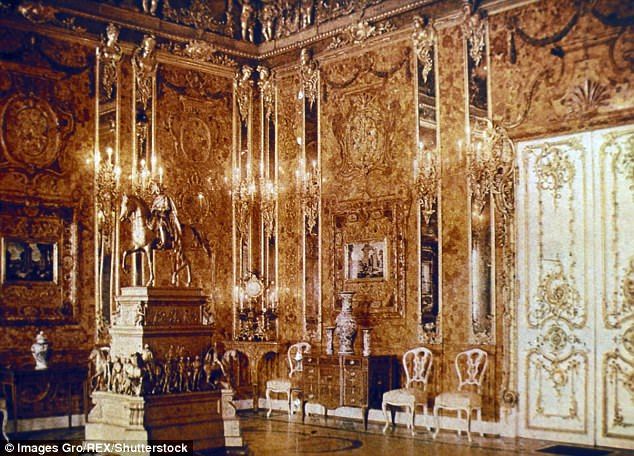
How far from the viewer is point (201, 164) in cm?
1369

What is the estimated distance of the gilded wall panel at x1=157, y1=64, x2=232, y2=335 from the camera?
1334 cm

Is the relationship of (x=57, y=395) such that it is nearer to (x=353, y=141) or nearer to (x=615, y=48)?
(x=353, y=141)

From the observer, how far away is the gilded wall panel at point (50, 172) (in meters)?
11.7

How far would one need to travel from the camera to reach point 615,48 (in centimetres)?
1001

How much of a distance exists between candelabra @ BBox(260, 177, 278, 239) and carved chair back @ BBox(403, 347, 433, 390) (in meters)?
3.30

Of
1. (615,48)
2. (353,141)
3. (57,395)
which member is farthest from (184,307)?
(615,48)

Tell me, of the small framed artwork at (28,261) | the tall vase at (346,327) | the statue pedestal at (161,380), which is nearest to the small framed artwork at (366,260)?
the tall vase at (346,327)

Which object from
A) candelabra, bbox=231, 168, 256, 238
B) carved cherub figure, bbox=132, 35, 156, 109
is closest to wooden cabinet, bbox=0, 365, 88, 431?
candelabra, bbox=231, 168, 256, 238

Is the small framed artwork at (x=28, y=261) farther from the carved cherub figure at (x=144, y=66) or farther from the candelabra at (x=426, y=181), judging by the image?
the candelabra at (x=426, y=181)

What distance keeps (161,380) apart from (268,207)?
5.11 metres

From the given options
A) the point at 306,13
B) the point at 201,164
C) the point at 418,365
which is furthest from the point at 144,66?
the point at 418,365

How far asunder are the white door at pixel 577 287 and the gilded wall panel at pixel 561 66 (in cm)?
27

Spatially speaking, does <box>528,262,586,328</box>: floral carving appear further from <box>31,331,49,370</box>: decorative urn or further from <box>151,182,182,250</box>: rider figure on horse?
<box>31,331,49,370</box>: decorative urn

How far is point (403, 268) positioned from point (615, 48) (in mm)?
3890
